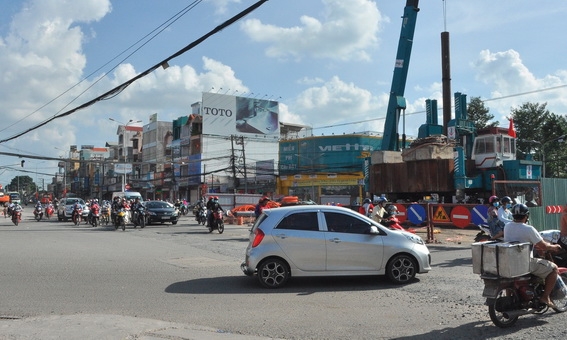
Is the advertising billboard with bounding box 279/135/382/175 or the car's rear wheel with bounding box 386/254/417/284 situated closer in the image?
the car's rear wheel with bounding box 386/254/417/284

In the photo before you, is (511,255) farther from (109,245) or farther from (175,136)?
(175,136)

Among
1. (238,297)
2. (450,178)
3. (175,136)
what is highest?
(175,136)

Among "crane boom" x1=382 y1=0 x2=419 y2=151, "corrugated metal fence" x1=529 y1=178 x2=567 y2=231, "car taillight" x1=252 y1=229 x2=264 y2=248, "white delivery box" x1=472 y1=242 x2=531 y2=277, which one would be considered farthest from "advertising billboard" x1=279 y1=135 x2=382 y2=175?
"white delivery box" x1=472 y1=242 x2=531 y2=277

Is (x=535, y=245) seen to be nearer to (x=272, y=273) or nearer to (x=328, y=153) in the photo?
(x=272, y=273)

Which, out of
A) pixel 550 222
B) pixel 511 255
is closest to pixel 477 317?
pixel 511 255

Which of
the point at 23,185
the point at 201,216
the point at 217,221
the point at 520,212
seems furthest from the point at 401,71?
the point at 23,185

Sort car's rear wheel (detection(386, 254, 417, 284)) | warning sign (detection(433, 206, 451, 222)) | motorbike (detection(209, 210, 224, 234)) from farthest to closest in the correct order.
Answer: motorbike (detection(209, 210, 224, 234)) → warning sign (detection(433, 206, 451, 222)) → car's rear wheel (detection(386, 254, 417, 284))

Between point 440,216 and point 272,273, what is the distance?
11977 millimetres

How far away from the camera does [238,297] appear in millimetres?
8836

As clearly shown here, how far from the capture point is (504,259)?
643 centimetres

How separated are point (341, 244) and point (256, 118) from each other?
64099mm

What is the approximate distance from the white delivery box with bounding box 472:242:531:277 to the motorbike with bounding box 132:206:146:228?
23.7 m

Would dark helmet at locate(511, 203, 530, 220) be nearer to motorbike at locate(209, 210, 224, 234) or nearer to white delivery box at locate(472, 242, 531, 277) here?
white delivery box at locate(472, 242, 531, 277)

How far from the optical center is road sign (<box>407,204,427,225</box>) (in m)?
20.4
